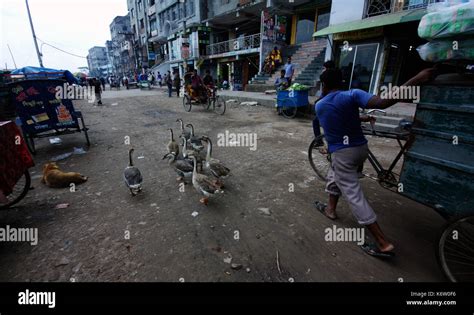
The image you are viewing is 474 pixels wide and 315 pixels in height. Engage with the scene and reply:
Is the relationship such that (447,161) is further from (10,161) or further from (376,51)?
(376,51)

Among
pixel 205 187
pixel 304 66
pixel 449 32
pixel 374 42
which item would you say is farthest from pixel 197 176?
pixel 304 66

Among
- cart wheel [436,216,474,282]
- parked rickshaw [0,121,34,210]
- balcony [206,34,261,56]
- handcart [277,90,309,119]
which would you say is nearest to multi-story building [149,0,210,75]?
balcony [206,34,261,56]

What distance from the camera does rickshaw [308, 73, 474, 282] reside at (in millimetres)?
2020

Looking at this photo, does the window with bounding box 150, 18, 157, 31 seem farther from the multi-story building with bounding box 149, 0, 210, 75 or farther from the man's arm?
the man's arm

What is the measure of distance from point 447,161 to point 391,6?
1217cm

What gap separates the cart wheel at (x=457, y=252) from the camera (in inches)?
84.6

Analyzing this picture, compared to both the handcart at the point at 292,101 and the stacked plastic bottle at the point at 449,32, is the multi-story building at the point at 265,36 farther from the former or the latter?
the stacked plastic bottle at the point at 449,32

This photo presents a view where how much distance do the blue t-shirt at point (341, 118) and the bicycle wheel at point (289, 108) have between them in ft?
24.7

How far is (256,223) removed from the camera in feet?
10.7

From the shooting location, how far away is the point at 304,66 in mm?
15359

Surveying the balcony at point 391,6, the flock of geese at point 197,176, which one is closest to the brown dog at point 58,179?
the flock of geese at point 197,176

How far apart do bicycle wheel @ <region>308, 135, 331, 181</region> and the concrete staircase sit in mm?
9984
